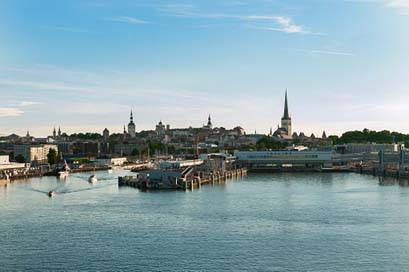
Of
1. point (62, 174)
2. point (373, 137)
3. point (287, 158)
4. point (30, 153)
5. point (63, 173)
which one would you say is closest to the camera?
point (62, 174)

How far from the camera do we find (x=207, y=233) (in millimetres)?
10031

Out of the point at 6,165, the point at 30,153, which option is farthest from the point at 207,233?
the point at 30,153

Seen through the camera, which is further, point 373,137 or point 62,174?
point 373,137

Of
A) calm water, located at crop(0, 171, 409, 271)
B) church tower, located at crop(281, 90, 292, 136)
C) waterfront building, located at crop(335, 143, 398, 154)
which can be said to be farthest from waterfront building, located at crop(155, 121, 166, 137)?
calm water, located at crop(0, 171, 409, 271)

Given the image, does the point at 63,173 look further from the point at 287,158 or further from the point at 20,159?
the point at 287,158

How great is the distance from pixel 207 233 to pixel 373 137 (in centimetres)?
4457

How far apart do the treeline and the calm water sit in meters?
37.0

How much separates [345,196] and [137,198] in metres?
5.48

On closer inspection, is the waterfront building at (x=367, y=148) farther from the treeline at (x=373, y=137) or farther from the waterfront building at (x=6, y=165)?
the waterfront building at (x=6, y=165)

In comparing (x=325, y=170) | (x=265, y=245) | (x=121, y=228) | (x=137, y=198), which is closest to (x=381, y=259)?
(x=265, y=245)

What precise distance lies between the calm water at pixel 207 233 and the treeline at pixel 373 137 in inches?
1458

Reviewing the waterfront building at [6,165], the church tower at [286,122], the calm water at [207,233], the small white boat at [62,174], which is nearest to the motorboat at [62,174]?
the small white boat at [62,174]

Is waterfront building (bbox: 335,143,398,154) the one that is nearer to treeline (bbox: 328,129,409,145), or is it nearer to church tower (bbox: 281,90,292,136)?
treeline (bbox: 328,129,409,145)

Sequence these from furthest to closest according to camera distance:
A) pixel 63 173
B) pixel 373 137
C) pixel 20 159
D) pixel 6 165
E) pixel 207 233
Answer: pixel 373 137, pixel 20 159, pixel 6 165, pixel 63 173, pixel 207 233
